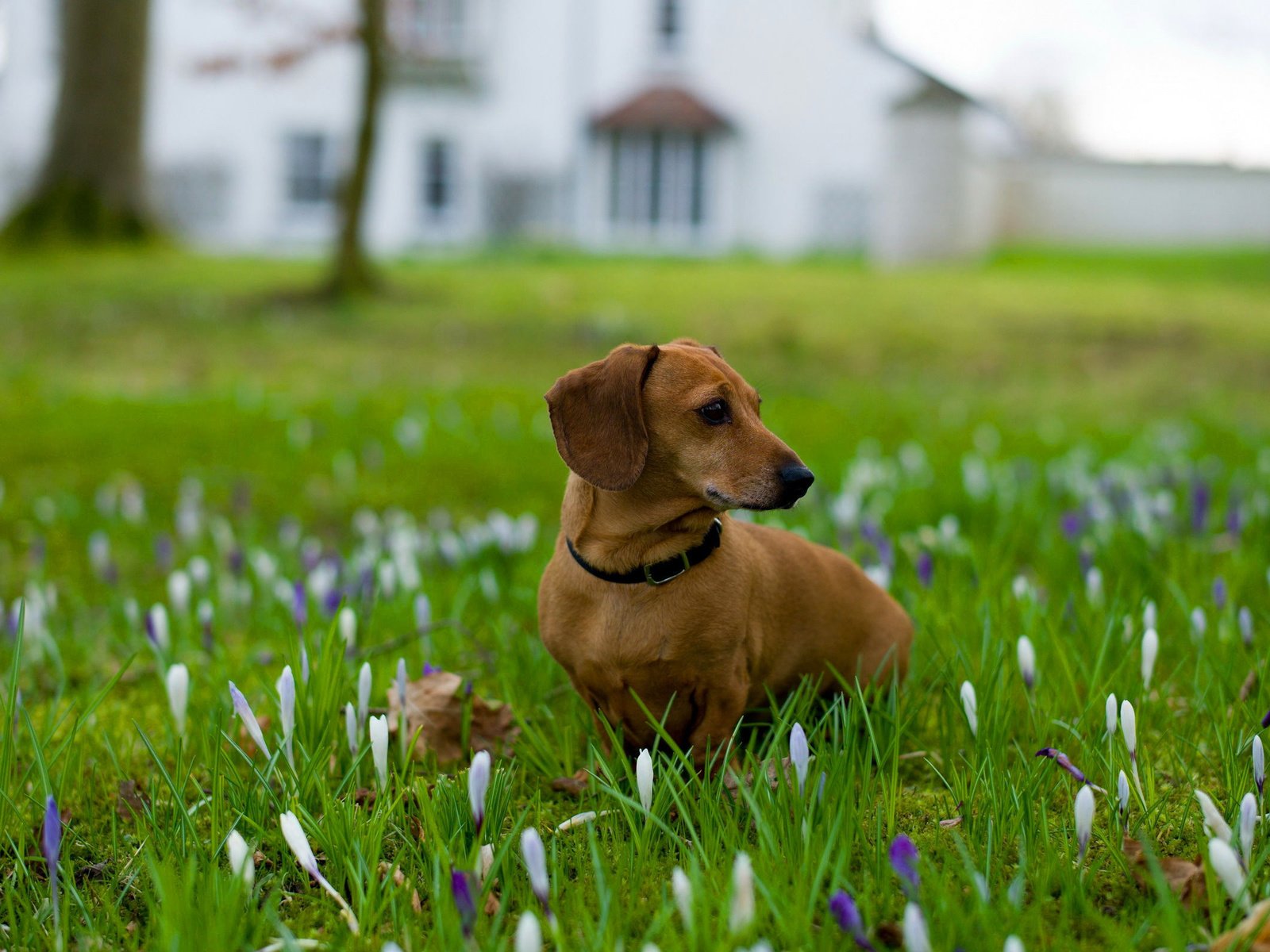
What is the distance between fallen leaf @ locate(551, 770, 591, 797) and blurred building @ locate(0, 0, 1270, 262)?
28.6m

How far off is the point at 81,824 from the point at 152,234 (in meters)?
18.2

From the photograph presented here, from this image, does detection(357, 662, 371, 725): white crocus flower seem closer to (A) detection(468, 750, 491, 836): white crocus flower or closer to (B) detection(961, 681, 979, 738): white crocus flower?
(A) detection(468, 750, 491, 836): white crocus flower

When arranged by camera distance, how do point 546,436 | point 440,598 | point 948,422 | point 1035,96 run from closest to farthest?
point 440,598 → point 546,436 → point 948,422 → point 1035,96

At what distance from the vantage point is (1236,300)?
17.3 metres

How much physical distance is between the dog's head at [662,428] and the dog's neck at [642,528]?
4cm

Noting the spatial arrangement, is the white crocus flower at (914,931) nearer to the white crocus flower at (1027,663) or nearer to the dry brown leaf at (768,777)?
the dry brown leaf at (768,777)

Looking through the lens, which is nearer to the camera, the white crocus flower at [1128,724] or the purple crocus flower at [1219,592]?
the white crocus flower at [1128,724]

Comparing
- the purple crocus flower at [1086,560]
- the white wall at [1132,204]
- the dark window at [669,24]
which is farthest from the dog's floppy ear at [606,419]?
the dark window at [669,24]

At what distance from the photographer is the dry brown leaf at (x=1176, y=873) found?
7.39 feet

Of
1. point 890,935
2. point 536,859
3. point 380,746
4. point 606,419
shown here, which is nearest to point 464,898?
point 536,859

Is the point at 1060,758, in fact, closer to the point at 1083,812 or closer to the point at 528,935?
the point at 1083,812

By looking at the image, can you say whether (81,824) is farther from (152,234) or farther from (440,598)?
(152,234)

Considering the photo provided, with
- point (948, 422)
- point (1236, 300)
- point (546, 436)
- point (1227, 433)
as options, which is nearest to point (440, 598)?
point (546, 436)

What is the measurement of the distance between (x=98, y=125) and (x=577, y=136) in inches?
592
